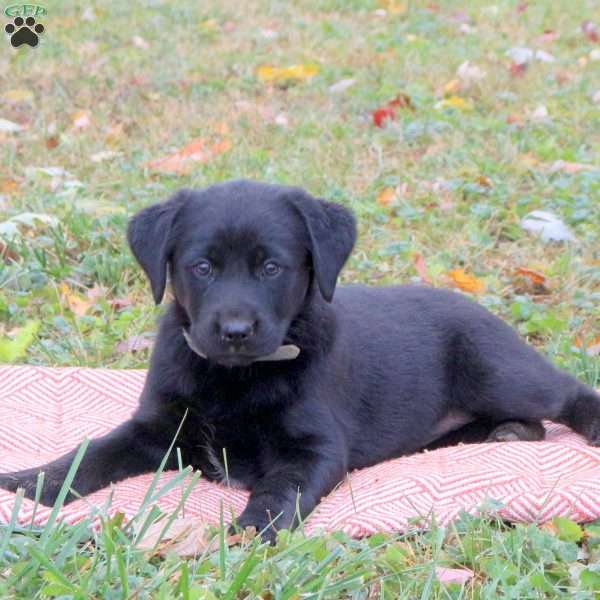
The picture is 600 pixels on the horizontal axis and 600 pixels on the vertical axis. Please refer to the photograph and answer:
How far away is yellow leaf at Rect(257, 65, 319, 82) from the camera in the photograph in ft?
26.5

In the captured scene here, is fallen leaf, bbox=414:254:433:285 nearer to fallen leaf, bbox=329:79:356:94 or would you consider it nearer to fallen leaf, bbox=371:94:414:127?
fallen leaf, bbox=371:94:414:127

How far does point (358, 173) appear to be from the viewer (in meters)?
5.97

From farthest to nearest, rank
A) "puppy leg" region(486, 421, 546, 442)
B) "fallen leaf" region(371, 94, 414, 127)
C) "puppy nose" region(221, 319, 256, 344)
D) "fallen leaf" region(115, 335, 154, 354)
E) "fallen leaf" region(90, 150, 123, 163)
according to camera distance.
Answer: "fallen leaf" region(371, 94, 414, 127), "fallen leaf" region(90, 150, 123, 163), "fallen leaf" region(115, 335, 154, 354), "puppy leg" region(486, 421, 546, 442), "puppy nose" region(221, 319, 256, 344)

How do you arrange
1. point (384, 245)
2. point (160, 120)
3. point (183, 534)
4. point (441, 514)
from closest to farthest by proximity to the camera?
1. point (183, 534)
2. point (441, 514)
3. point (384, 245)
4. point (160, 120)

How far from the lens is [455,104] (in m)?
7.26

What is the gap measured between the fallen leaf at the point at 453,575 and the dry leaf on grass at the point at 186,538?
458 millimetres

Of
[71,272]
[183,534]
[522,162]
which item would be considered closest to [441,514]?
[183,534]

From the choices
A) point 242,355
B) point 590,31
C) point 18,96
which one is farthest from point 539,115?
point 242,355

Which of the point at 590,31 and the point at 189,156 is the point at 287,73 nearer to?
the point at 189,156

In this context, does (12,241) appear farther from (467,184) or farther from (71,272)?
(467,184)

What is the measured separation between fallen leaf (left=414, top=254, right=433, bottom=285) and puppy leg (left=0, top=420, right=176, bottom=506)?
1.82m

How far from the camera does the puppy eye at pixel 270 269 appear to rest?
124 inches

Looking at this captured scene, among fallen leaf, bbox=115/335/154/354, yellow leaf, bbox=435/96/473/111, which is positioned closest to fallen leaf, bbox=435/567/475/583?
fallen leaf, bbox=115/335/154/354

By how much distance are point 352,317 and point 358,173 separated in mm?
2406
